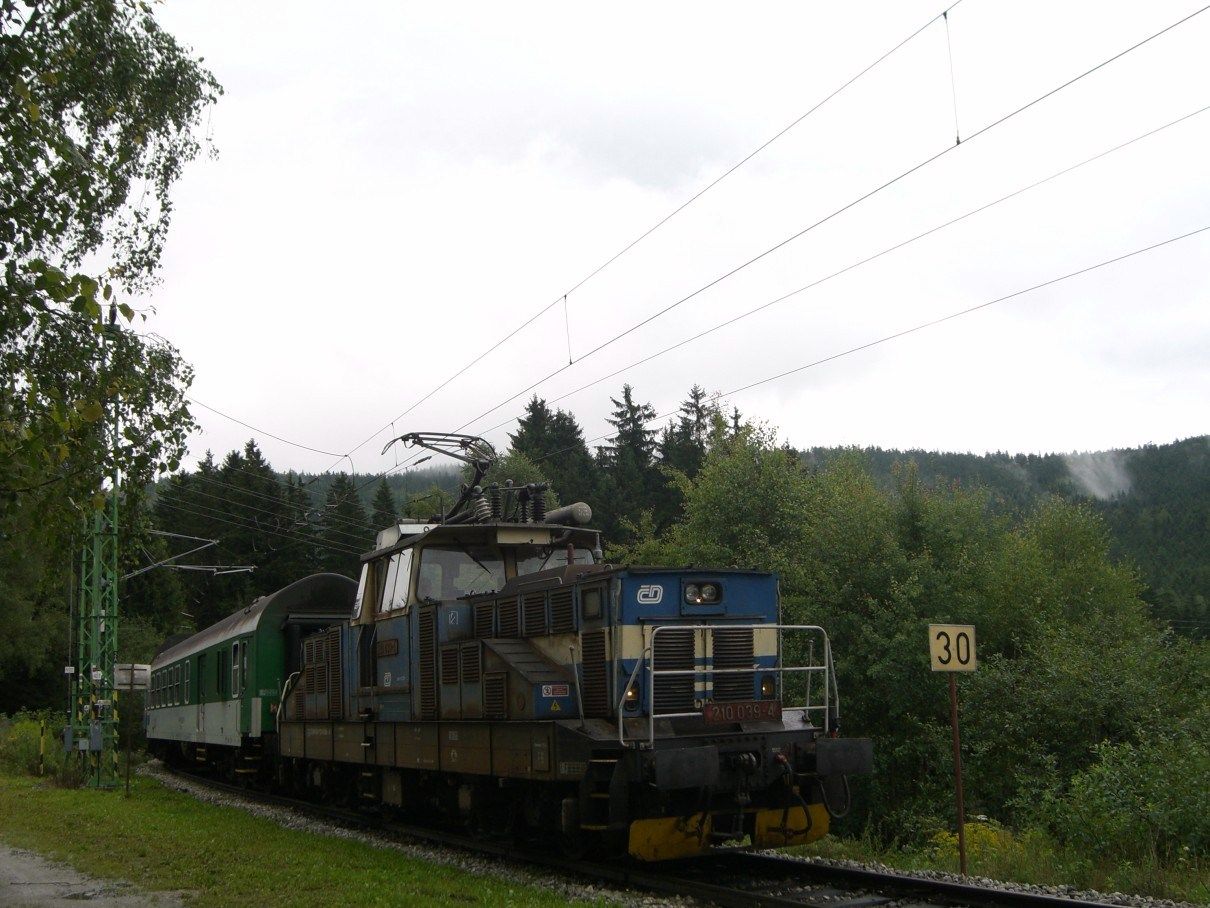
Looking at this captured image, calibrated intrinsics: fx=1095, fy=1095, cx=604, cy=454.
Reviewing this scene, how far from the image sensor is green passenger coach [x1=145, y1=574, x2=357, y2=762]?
17922mm

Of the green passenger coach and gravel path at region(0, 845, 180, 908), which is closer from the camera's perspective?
gravel path at region(0, 845, 180, 908)

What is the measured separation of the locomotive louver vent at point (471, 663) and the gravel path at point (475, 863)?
1.77 metres

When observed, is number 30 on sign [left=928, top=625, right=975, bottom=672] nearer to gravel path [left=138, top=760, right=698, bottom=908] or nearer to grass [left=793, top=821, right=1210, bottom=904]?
grass [left=793, top=821, right=1210, bottom=904]

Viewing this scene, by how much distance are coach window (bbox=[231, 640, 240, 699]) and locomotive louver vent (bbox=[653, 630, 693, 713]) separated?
38.8ft

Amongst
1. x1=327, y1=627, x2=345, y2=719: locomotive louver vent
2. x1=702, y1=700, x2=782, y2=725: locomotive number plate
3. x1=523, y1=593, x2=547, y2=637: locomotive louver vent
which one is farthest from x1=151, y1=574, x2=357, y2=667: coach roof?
x1=702, y1=700, x2=782, y2=725: locomotive number plate

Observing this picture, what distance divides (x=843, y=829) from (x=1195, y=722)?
18.6ft

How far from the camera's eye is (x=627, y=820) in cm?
880

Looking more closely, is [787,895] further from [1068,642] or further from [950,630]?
[1068,642]

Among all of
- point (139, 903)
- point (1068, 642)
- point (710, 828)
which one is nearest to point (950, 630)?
point (710, 828)

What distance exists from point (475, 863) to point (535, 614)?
2.53 m

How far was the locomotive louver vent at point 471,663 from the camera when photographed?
1058cm

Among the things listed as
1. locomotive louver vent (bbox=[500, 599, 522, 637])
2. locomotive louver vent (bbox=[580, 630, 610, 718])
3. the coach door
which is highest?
locomotive louver vent (bbox=[500, 599, 522, 637])

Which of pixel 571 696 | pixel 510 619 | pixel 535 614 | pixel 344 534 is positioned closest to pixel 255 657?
pixel 510 619

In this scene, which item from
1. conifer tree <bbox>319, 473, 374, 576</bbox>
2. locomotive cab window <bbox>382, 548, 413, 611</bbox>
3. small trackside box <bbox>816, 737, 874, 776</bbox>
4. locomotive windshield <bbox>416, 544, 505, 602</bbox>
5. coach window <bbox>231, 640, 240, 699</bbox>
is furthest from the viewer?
conifer tree <bbox>319, 473, 374, 576</bbox>
